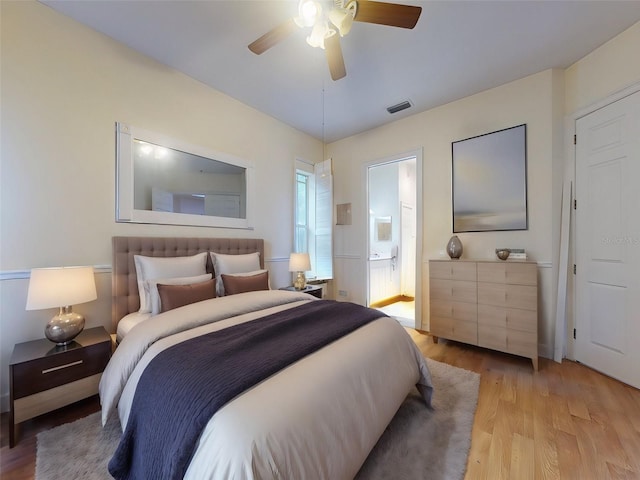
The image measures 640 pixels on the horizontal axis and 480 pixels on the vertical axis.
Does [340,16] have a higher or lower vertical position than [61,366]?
higher

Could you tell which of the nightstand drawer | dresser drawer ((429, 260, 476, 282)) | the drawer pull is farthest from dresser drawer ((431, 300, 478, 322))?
the drawer pull

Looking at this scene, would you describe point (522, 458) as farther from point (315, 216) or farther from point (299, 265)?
point (315, 216)

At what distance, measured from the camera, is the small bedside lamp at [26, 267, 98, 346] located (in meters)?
1.66

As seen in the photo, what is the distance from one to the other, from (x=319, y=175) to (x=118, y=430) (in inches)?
143

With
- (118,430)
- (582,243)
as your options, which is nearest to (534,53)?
(582,243)

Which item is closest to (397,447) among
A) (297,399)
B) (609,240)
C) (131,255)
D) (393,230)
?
(297,399)

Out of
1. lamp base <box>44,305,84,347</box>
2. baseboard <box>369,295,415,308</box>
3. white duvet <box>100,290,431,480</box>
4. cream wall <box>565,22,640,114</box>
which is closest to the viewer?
white duvet <box>100,290,431,480</box>

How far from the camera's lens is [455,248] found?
3.04 meters

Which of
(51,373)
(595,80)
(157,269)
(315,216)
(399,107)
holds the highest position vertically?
(399,107)

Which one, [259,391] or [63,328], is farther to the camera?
[63,328]

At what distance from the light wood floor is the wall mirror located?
65.2 inches

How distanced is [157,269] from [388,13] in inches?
99.7

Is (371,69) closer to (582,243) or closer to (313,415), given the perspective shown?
(582,243)

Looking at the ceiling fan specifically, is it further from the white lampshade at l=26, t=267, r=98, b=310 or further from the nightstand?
the nightstand
